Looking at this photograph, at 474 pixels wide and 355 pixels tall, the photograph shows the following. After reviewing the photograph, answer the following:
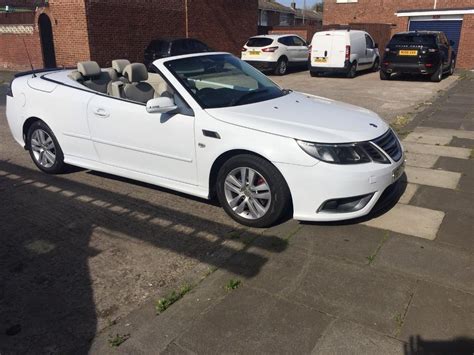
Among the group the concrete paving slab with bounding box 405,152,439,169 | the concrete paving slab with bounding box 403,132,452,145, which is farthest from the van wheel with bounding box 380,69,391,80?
the concrete paving slab with bounding box 405,152,439,169

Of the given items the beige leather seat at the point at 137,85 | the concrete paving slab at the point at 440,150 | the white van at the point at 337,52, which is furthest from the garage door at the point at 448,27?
the beige leather seat at the point at 137,85

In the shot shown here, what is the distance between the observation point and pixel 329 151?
3752 mm

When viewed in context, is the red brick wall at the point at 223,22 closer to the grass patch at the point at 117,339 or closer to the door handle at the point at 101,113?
the door handle at the point at 101,113

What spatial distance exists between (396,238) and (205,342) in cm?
205

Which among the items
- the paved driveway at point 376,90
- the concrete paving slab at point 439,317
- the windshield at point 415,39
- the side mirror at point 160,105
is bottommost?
the paved driveway at point 376,90

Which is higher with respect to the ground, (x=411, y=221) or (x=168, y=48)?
(x=168, y=48)

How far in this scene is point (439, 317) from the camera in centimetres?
287

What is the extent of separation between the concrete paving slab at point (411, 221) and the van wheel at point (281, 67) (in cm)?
1439

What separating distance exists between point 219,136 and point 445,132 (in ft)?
18.3

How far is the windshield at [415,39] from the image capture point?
14.8 meters

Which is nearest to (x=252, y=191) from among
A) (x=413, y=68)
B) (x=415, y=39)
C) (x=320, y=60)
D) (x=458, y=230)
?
(x=458, y=230)

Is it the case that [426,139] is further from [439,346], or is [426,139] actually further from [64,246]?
[64,246]

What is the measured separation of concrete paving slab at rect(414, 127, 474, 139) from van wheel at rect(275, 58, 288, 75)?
10.6m

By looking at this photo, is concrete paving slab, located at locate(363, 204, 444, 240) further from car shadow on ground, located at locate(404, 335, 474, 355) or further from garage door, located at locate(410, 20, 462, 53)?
garage door, located at locate(410, 20, 462, 53)
